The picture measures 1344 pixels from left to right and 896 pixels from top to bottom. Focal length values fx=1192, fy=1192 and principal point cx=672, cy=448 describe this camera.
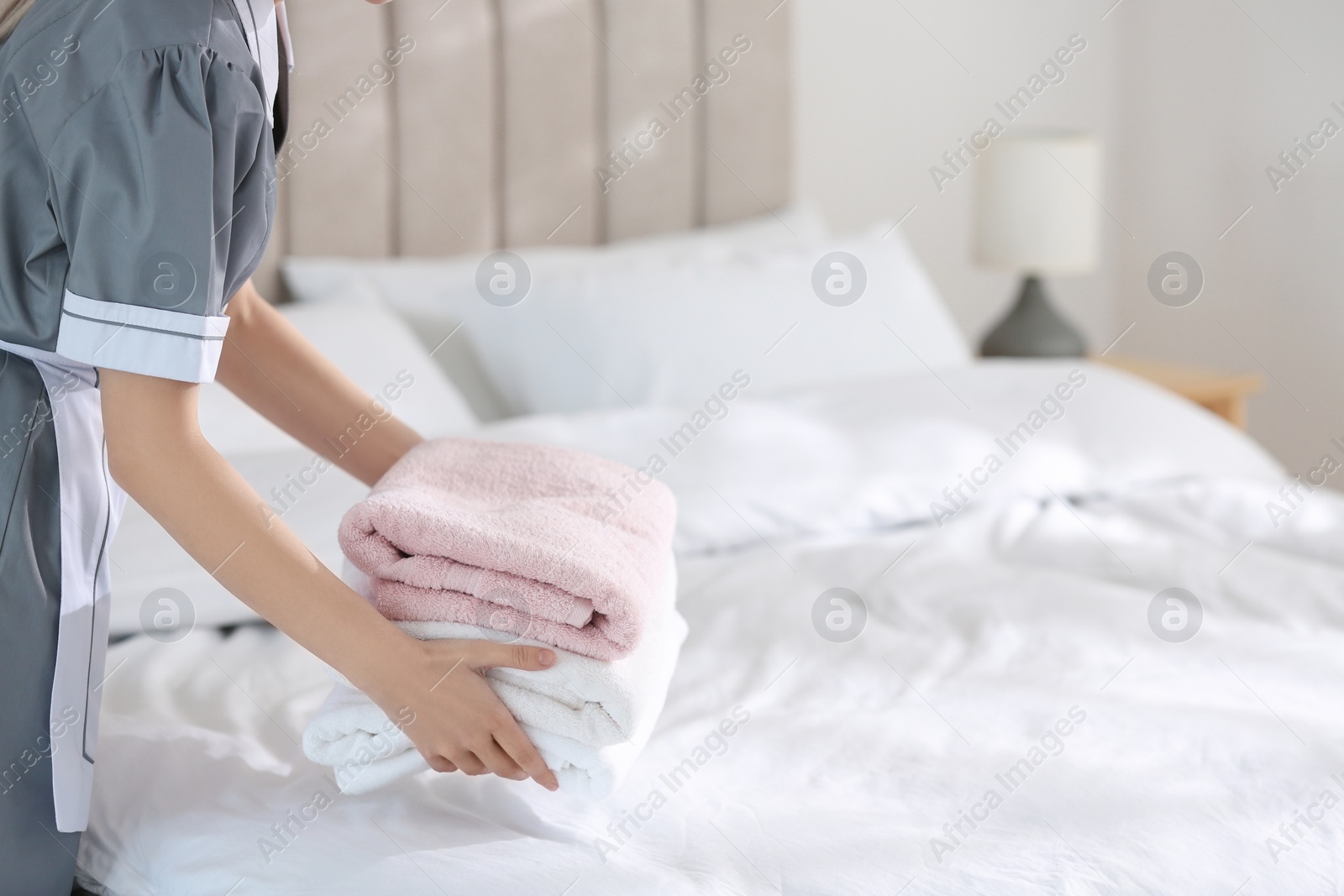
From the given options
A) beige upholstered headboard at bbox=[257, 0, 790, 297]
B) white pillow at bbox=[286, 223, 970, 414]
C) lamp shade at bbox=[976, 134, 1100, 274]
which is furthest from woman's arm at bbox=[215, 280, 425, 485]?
lamp shade at bbox=[976, 134, 1100, 274]

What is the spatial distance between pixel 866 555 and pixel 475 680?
0.80 meters

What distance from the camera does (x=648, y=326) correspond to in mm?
1933

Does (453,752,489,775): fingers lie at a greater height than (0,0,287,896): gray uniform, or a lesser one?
lesser

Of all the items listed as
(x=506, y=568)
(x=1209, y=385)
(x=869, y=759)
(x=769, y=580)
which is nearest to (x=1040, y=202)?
(x=1209, y=385)

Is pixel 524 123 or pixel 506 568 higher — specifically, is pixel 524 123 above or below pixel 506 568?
above

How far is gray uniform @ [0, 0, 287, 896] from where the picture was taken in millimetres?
693

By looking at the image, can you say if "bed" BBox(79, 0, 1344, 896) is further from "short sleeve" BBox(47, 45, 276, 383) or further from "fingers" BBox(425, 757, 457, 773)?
"short sleeve" BBox(47, 45, 276, 383)

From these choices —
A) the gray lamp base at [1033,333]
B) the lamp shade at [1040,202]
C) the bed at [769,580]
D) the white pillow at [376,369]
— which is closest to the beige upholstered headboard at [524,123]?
the bed at [769,580]

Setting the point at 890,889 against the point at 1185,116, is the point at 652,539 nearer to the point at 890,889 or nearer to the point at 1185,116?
the point at 890,889

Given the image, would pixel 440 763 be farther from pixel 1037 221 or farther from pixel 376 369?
pixel 1037 221

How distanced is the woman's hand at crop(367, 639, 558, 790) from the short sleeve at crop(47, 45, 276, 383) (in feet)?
0.73

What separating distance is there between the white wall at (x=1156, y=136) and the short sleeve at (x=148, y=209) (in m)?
2.15

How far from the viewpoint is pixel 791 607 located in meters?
1.33

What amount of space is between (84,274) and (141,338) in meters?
0.06
